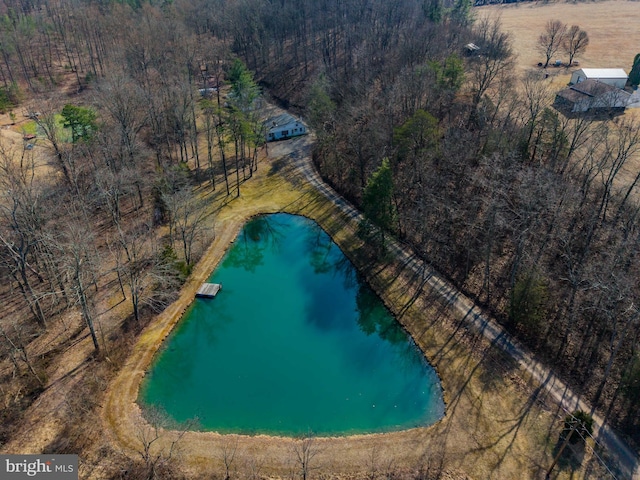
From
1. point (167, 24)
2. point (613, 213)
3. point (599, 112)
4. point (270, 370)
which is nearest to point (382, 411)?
point (270, 370)

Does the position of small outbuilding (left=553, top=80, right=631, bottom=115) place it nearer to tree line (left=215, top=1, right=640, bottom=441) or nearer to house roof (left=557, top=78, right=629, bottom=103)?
house roof (left=557, top=78, right=629, bottom=103)

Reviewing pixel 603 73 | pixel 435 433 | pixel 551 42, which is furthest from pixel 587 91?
pixel 435 433

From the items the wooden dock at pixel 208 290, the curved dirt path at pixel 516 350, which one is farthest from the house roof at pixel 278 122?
the wooden dock at pixel 208 290

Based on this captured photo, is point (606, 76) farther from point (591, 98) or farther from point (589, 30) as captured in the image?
point (589, 30)

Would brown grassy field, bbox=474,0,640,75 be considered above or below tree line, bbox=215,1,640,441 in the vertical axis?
above

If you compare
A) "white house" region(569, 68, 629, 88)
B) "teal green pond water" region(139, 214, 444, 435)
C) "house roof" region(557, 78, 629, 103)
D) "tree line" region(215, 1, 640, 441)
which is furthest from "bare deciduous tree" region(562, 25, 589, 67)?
"teal green pond water" region(139, 214, 444, 435)

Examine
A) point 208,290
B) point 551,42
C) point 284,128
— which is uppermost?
point 551,42
